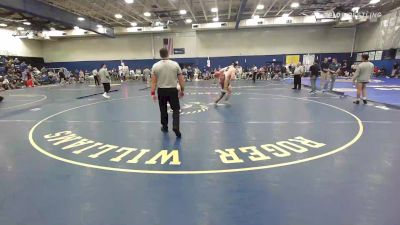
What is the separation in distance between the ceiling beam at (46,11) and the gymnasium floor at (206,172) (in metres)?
10.1

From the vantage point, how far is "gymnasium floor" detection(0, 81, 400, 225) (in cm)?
282

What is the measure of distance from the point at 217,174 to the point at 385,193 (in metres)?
2.05

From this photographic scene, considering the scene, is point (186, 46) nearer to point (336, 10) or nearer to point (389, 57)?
point (336, 10)

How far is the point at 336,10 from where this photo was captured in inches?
920

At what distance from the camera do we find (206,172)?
389 centimetres

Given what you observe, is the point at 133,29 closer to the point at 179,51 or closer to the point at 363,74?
the point at 179,51

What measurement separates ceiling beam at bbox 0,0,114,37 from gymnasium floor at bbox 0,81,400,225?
10.1m

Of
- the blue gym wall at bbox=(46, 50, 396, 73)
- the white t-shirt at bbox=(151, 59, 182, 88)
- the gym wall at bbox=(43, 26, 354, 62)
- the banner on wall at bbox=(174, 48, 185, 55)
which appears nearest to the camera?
the white t-shirt at bbox=(151, 59, 182, 88)

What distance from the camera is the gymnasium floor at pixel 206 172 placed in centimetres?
282

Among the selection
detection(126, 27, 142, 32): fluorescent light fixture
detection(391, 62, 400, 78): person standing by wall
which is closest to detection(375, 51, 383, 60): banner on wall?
detection(391, 62, 400, 78): person standing by wall

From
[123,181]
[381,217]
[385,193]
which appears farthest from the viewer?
[123,181]

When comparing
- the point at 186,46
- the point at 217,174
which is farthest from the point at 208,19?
the point at 217,174

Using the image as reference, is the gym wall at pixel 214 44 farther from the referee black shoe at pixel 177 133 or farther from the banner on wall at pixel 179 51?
the referee black shoe at pixel 177 133

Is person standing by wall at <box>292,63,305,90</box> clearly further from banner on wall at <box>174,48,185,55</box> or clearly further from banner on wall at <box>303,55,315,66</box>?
banner on wall at <box>174,48,185,55</box>
